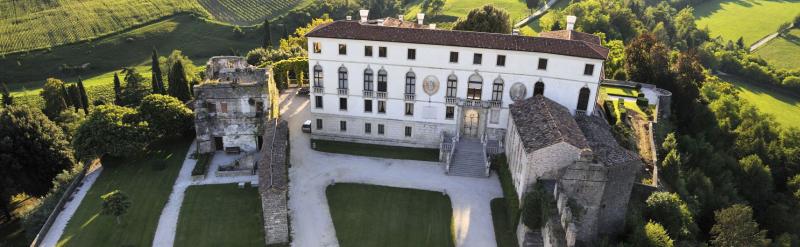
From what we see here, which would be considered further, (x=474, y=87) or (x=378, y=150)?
(x=378, y=150)

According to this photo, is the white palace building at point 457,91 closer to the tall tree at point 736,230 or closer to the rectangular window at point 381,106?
the rectangular window at point 381,106

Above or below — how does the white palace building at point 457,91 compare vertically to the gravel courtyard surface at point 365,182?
above

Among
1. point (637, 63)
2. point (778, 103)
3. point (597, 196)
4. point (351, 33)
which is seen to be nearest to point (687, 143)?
point (637, 63)

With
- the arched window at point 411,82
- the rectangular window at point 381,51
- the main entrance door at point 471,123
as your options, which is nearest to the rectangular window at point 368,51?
the rectangular window at point 381,51

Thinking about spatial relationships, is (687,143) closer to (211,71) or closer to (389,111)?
(389,111)

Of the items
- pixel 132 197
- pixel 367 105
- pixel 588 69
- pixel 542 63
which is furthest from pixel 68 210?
pixel 588 69

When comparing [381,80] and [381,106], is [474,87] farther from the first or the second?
[381,106]
